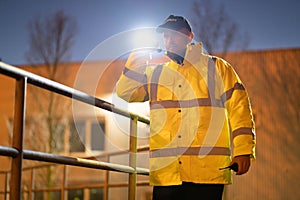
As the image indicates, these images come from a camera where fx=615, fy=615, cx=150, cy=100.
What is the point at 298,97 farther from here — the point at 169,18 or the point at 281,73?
the point at 169,18

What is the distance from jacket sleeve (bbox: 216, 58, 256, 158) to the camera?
331 cm

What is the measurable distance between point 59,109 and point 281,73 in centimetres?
624

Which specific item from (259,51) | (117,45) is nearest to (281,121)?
(259,51)

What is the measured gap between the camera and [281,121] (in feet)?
50.5

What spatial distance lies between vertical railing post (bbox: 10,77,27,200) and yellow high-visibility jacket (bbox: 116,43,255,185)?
1.00 m

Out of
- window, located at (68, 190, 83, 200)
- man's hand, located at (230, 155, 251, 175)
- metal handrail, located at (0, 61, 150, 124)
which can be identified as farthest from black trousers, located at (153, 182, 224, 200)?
window, located at (68, 190, 83, 200)

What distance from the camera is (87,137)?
17.8 m

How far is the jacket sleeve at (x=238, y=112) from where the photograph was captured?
10.9 feet

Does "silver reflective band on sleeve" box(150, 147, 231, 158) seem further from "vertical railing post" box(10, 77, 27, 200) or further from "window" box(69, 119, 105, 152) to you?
"window" box(69, 119, 105, 152)

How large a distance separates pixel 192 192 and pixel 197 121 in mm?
384

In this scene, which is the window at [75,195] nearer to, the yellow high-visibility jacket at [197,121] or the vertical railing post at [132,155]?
the vertical railing post at [132,155]

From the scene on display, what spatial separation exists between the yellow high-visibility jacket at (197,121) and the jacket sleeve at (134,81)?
0.12 m

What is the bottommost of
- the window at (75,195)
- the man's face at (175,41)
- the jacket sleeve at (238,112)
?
the window at (75,195)

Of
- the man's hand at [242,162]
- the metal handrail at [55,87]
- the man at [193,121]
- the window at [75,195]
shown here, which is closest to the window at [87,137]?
the window at [75,195]
